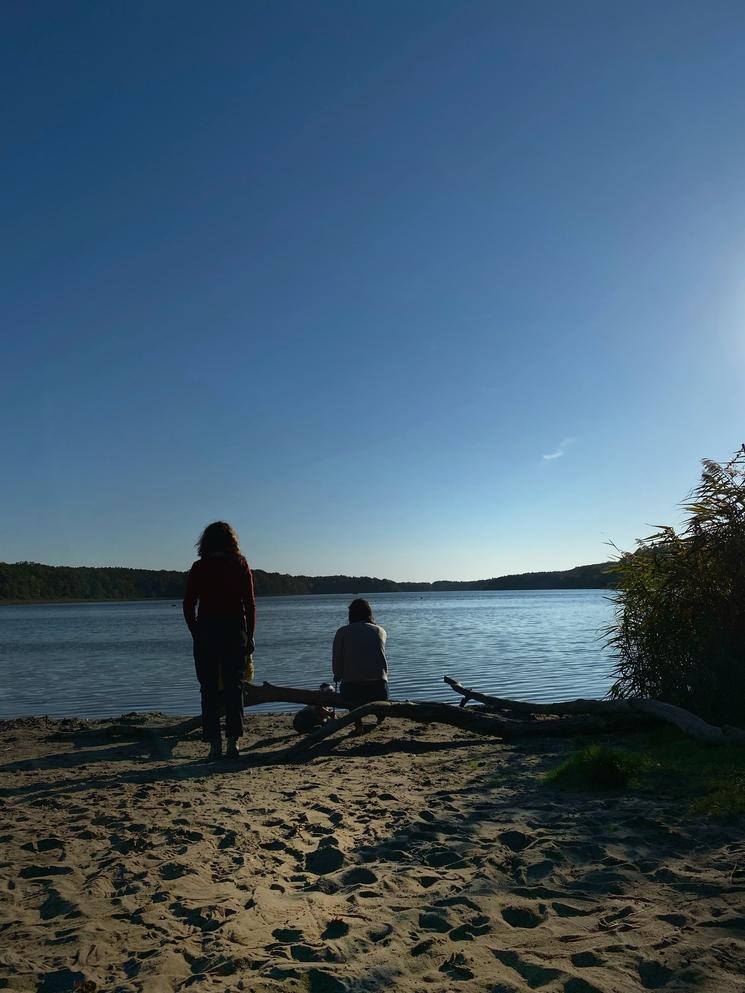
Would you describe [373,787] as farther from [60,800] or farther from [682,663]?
[682,663]

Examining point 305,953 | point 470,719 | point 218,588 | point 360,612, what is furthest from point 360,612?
point 305,953

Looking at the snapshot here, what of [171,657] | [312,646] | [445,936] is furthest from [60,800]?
[312,646]

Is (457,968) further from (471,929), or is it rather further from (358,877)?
(358,877)

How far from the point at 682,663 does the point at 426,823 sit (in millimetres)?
5397

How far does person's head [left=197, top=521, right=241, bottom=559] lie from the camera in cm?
796

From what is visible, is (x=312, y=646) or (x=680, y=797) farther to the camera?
(x=312, y=646)

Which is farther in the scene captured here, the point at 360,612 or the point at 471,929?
the point at 360,612

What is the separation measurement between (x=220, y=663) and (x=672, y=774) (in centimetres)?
466

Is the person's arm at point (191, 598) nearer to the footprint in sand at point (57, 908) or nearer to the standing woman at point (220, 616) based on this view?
the standing woman at point (220, 616)

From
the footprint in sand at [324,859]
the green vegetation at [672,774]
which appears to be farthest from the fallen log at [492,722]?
Result: the footprint in sand at [324,859]

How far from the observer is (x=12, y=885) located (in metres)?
4.05

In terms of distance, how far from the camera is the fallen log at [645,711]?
7.14 metres

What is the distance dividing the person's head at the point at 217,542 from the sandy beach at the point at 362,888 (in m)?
2.38

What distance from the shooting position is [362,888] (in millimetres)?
3904
